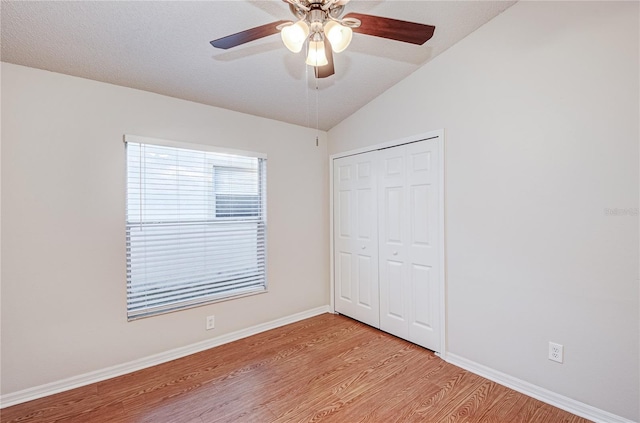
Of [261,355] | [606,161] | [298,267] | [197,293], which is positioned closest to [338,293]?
[298,267]

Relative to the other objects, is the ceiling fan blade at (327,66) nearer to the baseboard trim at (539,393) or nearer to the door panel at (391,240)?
the door panel at (391,240)

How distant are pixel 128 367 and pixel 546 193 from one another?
350cm

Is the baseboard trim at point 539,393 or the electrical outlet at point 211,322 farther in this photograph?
the electrical outlet at point 211,322

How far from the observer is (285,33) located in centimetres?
139

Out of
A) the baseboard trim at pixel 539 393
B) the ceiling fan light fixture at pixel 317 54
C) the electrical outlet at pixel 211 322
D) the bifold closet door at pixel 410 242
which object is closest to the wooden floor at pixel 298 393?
the baseboard trim at pixel 539 393

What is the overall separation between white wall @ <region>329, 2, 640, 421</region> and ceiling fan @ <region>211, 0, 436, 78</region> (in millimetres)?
1202

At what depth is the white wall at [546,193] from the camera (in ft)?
5.81

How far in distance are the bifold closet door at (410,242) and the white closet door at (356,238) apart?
12 centimetres

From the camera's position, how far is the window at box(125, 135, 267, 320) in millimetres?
Answer: 2531

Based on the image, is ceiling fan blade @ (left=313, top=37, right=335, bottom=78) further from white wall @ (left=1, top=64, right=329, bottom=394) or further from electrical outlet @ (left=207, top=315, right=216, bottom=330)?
electrical outlet @ (left=207, top=315, right=216, bottom=330)

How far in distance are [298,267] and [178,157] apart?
1794mm

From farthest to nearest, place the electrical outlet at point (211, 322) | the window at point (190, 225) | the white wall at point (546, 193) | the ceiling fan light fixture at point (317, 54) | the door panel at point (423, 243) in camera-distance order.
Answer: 1. the electrical outlet at point (211, 322)
2. the door panel at point (423, 243)
3. the window at point (190, 225)
4. the white wall at point (546, 193)
5. the ceiling fan light fixture at point (317, 54)

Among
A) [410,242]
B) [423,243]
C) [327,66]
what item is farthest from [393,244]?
[327,66]

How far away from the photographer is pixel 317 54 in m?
1.54
